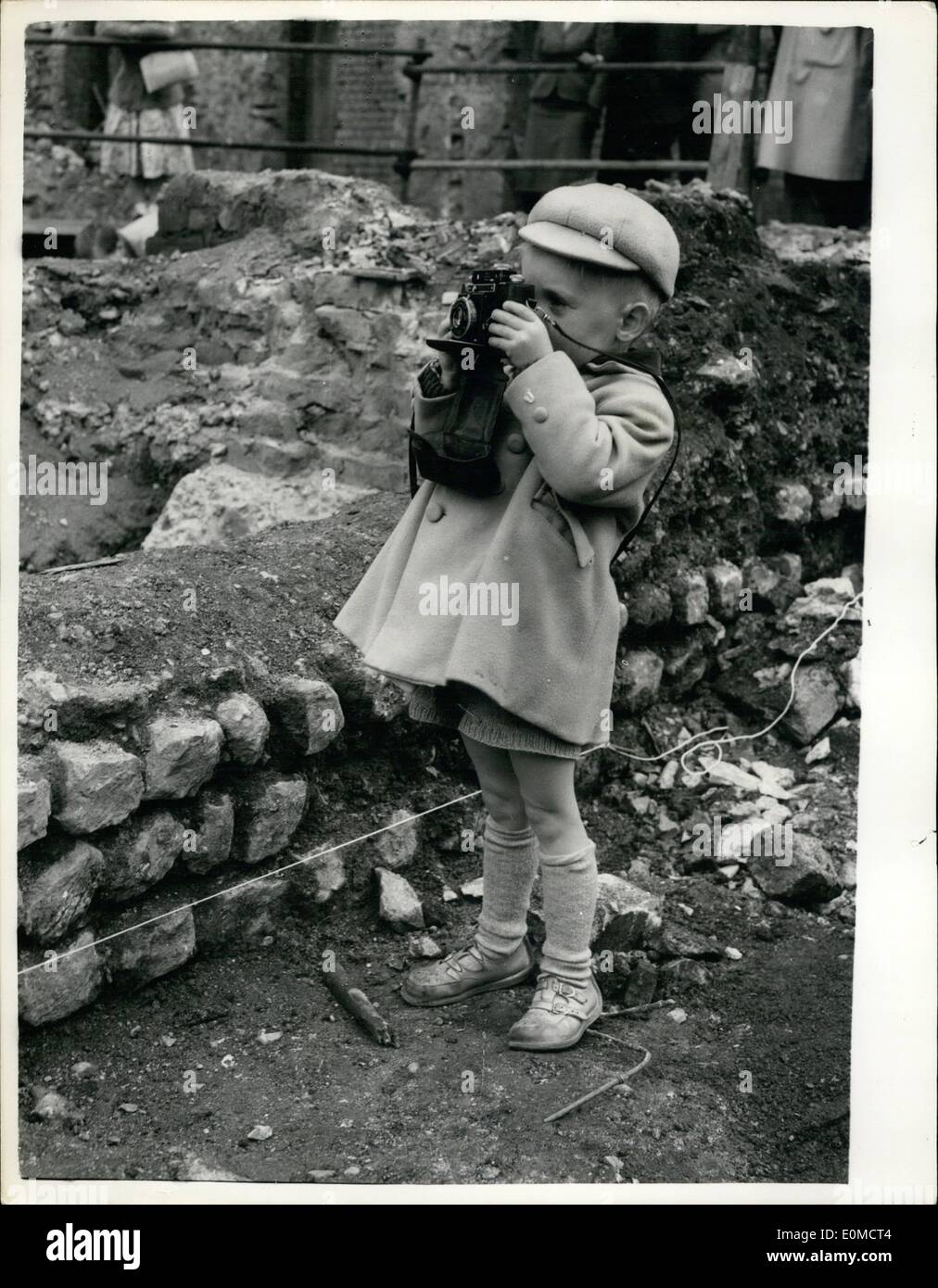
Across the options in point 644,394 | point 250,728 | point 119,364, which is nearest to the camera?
point 644,394

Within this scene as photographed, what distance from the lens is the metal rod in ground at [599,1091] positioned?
100 inches

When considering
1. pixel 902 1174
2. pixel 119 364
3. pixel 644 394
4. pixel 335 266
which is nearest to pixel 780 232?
pixel 335 266

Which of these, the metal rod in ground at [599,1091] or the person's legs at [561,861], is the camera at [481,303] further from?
the metal rod in ground at [599,1091]

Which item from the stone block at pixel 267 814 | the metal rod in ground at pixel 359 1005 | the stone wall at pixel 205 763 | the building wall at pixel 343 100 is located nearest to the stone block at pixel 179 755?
the stone wall at pixel 205 763

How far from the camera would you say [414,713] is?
2725mm

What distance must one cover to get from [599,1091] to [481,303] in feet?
4.85

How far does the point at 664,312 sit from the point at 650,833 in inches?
67.3

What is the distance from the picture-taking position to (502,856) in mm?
2793

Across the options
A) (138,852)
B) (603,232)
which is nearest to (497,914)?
(138,852)

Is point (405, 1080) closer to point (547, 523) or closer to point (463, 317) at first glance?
point (547, 523)

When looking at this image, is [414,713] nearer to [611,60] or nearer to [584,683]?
[584,683]

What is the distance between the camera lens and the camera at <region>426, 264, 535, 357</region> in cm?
238
